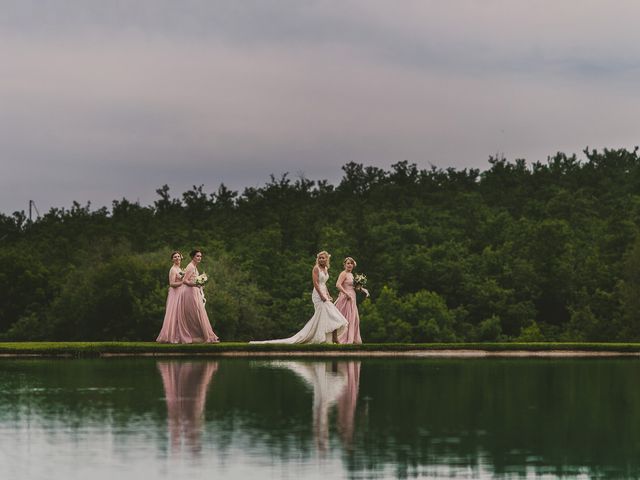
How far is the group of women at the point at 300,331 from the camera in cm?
3491

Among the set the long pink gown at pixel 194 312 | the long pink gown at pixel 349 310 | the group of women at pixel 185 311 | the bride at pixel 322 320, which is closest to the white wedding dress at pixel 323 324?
the bride at pixel 322 320

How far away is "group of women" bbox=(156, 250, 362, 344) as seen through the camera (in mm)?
34906

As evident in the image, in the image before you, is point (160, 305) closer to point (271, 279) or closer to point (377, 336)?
point (377, 336)

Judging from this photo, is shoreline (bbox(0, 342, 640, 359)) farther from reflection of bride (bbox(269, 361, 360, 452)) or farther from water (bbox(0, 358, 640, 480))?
water (bbox(0, 358, 640, 480))

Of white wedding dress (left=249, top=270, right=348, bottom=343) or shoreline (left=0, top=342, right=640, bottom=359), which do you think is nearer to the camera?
shoreline (left=0, top=342, right=640, bottom=359)

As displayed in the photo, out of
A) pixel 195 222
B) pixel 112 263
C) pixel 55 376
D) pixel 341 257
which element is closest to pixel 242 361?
pixel 55 376

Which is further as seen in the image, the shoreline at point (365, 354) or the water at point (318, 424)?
the shoreline at point (365, 354)

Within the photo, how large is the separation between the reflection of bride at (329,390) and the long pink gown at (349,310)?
4822mm

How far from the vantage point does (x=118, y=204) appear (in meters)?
84.1

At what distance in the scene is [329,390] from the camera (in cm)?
2181

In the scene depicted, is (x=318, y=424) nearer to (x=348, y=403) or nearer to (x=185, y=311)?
(x=348, y=403)

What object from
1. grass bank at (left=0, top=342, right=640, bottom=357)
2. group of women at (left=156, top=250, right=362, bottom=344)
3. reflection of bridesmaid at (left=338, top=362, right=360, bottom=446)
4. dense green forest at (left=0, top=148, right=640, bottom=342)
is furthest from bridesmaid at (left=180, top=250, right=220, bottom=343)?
dense green forest at (left=0, top=148, right=640, bottom=342)

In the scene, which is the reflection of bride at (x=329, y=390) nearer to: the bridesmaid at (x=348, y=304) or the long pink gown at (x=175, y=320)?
the bridesmaid at (x=348, y=304)

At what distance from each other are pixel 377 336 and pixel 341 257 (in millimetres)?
12674
